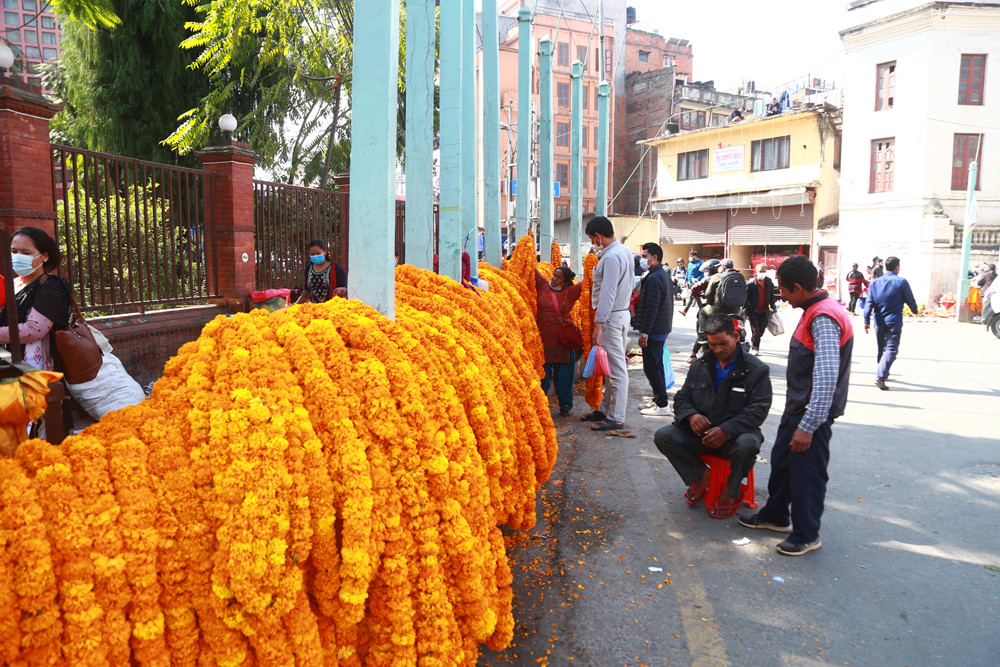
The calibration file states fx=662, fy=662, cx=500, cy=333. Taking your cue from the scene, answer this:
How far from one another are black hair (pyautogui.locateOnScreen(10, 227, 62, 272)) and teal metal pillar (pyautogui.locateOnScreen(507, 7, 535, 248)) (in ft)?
24.2

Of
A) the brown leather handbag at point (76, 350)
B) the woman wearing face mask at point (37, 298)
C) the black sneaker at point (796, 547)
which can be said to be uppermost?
→ the woman wearing face mask at point (37, 298)

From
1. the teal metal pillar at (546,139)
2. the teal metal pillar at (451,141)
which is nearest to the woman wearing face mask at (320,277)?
the teal metal pillar at (451,141)

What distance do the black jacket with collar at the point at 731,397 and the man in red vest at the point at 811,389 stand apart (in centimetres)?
32

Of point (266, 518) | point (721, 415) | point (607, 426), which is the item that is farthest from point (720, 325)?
point (266, 518)

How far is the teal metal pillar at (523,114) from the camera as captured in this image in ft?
33.8

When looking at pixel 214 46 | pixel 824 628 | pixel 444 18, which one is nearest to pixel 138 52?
pixel 214 46

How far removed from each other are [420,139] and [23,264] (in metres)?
2.84

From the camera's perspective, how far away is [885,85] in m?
25.2

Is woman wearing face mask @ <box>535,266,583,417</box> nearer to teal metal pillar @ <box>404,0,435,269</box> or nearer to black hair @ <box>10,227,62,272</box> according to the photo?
teal metal pillar @ <box>404,0,435,269</box>

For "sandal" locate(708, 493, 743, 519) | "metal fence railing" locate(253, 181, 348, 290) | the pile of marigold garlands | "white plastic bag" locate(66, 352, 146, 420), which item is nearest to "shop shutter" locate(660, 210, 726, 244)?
"metal fence railing" locate(253, 181, 348, 290)

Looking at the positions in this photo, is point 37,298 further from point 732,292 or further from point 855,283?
point 855,283

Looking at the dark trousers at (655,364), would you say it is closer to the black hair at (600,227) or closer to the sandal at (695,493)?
the black hair at (600,227)

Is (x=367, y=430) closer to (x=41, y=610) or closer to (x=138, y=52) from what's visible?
(x=41, y=610)

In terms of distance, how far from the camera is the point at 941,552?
3.98 metres
